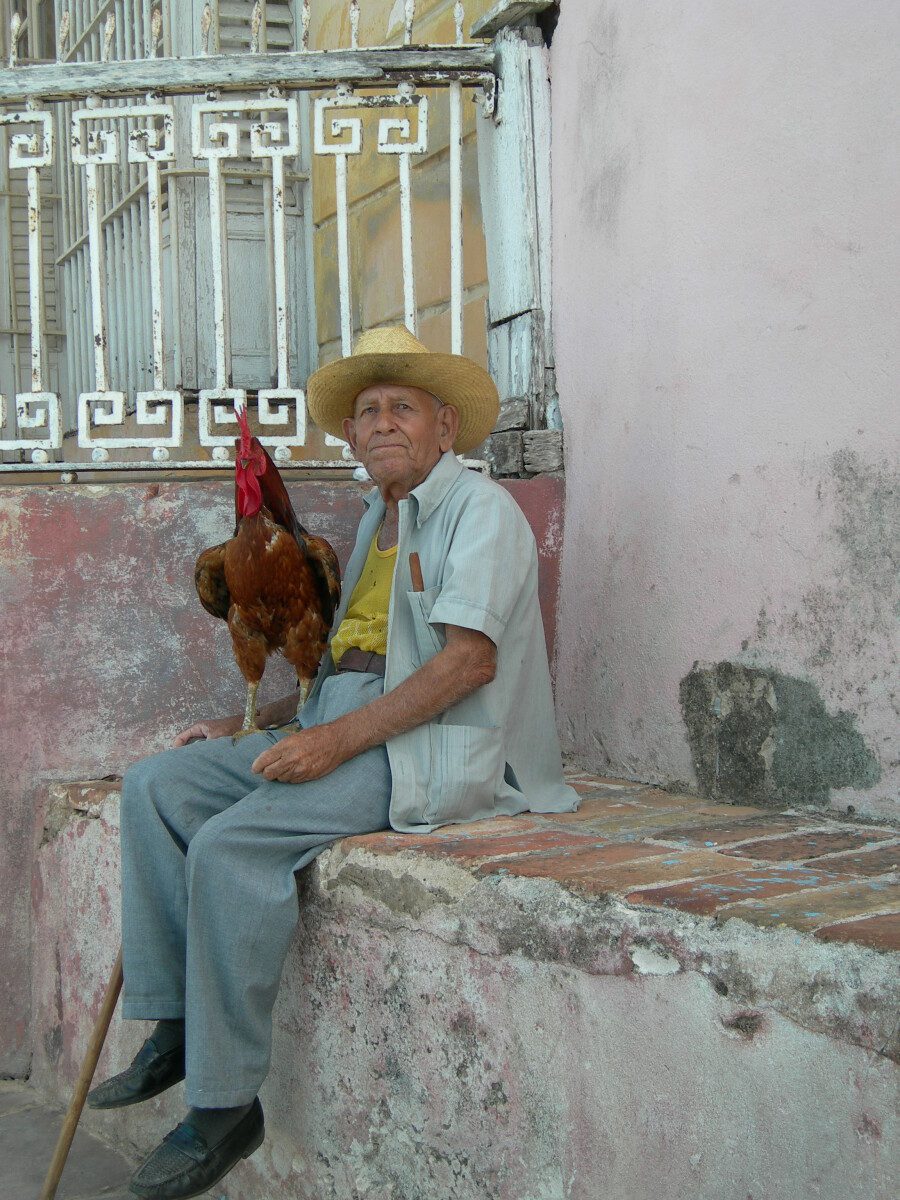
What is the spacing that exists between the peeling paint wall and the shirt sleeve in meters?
0.54

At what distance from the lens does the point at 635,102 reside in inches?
136

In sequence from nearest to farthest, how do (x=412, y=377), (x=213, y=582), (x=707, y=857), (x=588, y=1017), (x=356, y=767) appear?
(x=588, y=1017), (x=707, y=857), (x=356, y=767), (x=412, y=377), (x=213, y=582)

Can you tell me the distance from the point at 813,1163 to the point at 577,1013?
1.65ft

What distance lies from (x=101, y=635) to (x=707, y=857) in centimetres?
208

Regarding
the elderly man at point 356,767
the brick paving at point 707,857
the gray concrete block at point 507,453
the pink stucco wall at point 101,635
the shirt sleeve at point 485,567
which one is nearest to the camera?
the brick paving at point 707,857

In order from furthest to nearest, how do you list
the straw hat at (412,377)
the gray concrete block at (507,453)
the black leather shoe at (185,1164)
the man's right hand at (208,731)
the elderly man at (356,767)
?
the gray concrete block at (507,453)
the man's right hand at (208,731)
the straw hat at (412,377)
the elderly man at (356,767)
the black leather shoe at (185,1164)

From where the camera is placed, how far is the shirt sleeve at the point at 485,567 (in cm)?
282

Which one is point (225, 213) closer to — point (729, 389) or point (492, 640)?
point (729, 389)

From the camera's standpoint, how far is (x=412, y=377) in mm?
3219

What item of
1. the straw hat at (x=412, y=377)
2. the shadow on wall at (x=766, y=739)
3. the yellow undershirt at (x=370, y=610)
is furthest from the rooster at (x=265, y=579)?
the shadow on wall at (x=766, y=739)

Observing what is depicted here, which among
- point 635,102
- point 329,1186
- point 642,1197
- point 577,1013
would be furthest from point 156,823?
point 635,102

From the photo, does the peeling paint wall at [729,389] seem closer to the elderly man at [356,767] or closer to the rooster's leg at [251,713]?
the elderly man at [356,767]

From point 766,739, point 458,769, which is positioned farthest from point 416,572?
point 766,739

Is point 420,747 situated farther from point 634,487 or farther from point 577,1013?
point 634,487
